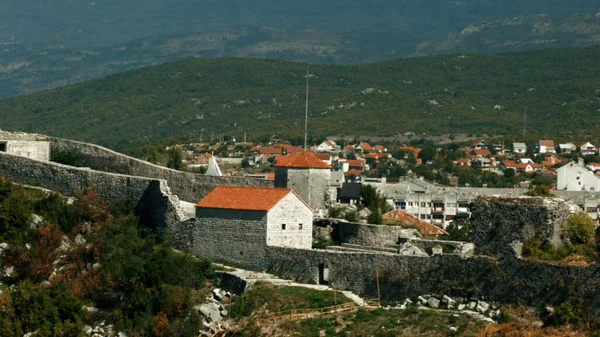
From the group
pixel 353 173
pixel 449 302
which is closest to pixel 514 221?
pixel 449 302

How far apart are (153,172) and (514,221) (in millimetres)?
18283

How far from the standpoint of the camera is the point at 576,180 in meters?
98.5

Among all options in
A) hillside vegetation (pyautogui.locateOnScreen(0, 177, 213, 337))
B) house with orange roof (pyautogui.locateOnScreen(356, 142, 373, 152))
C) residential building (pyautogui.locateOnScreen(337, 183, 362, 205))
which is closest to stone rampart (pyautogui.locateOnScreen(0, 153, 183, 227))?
hillside vegetation (pyautogui.locateOnScreen(0, 177, 213, 337))

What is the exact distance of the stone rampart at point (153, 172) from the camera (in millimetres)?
55688

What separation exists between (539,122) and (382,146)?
27.1m

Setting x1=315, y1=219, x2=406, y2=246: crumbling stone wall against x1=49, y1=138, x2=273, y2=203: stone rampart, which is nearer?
x1=315, y1=219, x2=406, y2=246: crumbling stone wall

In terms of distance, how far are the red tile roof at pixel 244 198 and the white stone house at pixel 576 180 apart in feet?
164

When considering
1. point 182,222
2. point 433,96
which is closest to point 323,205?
point 182,222

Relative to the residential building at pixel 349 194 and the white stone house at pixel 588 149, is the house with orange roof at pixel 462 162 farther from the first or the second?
the residential building at pixel 349 194

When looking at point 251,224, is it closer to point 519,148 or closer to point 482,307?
point 482,307

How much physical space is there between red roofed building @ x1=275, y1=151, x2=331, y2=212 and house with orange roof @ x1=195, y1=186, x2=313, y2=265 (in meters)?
4.79

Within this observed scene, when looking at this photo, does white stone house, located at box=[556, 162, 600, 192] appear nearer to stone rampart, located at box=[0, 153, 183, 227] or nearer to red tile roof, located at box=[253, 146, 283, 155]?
red tile roof, located at box=[253, 146, 283, 155]

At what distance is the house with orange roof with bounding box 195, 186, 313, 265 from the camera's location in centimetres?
4806

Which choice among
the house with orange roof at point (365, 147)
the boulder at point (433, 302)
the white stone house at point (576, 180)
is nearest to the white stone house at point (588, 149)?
the house with orange roof at point (365, 147)
